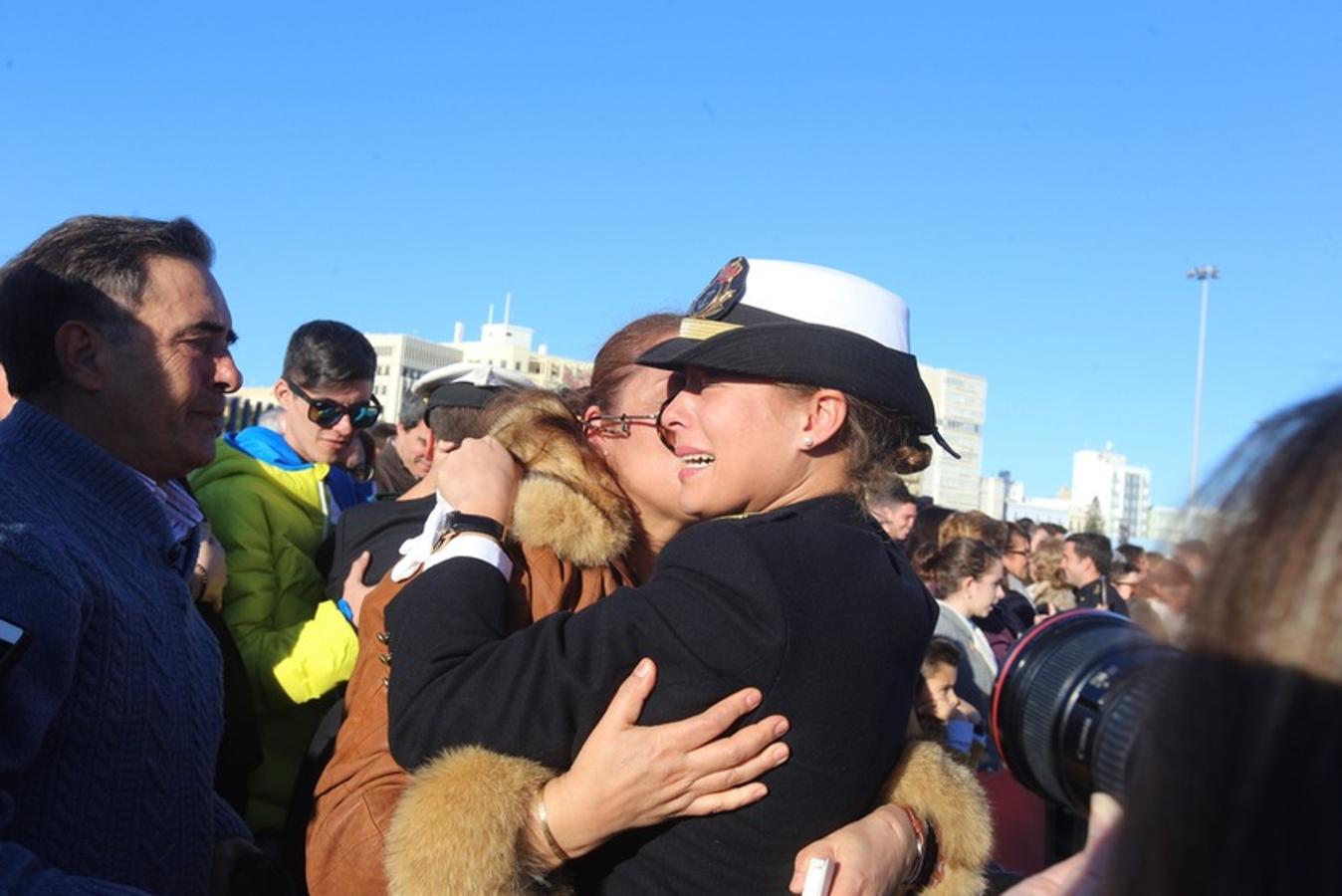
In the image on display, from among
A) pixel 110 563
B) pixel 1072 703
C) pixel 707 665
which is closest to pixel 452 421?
pixel 110 563

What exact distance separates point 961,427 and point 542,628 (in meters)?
104

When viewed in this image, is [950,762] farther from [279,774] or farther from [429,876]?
[279,774]

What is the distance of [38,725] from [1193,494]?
1571 mm

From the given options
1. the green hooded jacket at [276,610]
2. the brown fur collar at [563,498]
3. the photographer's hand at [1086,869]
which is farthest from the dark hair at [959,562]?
the photographer's hand at [1086,869]

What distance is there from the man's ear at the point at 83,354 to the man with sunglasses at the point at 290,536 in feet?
4.12

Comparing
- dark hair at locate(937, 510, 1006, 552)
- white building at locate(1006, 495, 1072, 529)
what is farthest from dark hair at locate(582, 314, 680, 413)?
white building at locate(1006, 495, 1072, 529)

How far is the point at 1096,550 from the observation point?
10625 millimetres

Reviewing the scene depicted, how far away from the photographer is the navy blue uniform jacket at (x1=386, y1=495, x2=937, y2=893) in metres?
1.80

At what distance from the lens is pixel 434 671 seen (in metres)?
1.84

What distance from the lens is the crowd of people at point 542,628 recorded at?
70.8 inches

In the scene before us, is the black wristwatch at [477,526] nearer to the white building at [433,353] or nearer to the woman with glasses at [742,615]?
the woman with glasses at [742,615]

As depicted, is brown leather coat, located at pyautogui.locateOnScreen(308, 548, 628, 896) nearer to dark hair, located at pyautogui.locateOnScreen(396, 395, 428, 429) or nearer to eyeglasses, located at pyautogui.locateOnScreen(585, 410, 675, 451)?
eyeglasses, located at pyautogui.locateOnScreen(585, 410, 675, 451)

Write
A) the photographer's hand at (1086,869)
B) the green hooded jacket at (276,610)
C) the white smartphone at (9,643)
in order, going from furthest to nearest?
the green hooded jacket at (276,610) < the white smartphone at (9,643) < the photographer's hand at (1086,869)

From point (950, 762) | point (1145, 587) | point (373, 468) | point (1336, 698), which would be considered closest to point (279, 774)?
point (950, 762)
